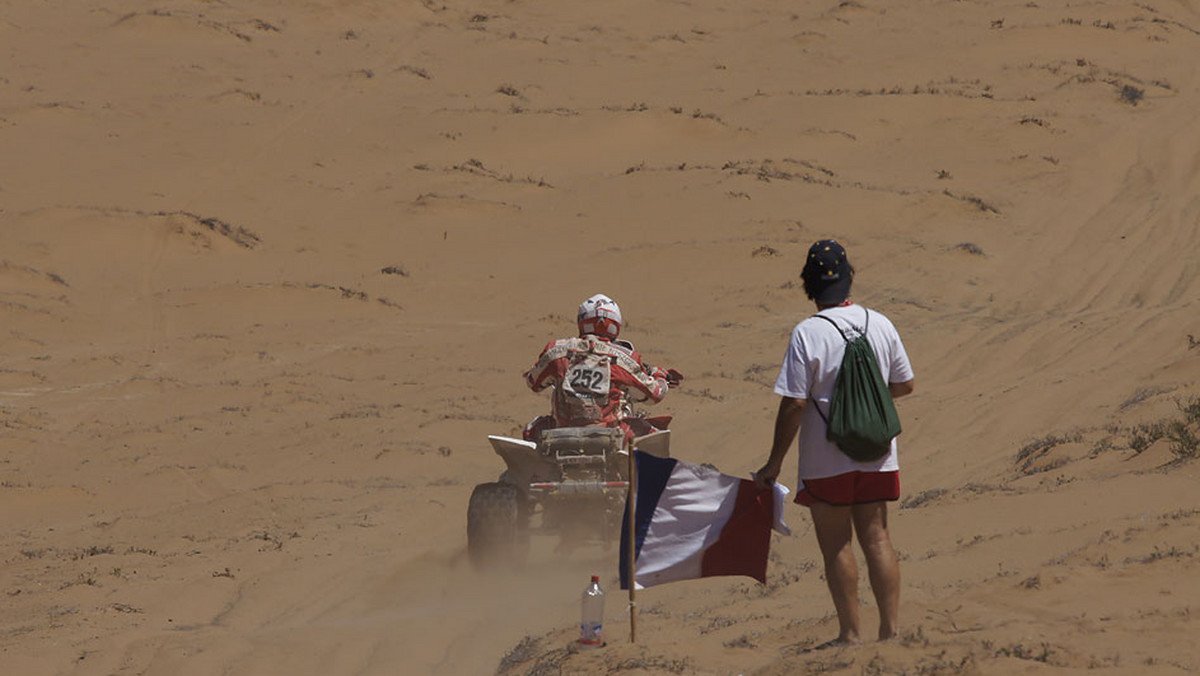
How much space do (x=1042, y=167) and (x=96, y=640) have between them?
2047 cm

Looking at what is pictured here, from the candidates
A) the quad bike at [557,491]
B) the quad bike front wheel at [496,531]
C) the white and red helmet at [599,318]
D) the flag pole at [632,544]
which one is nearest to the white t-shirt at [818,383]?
the flag pole at [632,544]

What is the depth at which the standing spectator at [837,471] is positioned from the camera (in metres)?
5.98

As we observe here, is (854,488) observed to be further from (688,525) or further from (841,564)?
(688,525)

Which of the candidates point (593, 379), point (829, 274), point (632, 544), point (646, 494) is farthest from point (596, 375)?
point (829, 274)

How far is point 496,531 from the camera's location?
33.8ft

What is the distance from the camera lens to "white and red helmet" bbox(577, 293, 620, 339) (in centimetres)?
1033

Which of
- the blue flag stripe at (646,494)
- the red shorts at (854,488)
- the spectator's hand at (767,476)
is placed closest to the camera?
the red shorts at (854,488)

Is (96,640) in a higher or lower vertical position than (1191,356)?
lower

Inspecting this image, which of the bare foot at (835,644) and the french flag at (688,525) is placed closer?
the bare foot at (835,644)

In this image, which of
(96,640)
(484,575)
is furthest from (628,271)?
(96,640)

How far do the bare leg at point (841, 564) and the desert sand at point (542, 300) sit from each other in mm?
132

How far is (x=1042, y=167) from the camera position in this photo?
2597cm

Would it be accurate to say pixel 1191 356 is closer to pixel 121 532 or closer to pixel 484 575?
pixel 484 575

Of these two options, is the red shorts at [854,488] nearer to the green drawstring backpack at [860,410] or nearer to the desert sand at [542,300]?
the green drawstring backpack at [860,410]
